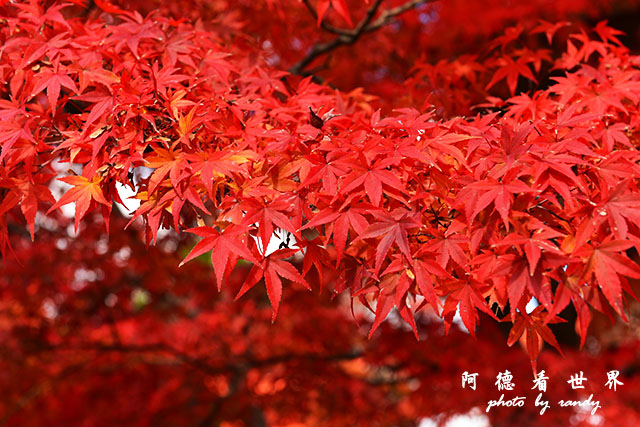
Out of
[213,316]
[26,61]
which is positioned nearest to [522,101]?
[26,61]

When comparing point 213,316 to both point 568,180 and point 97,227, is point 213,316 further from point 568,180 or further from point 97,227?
point 568,180

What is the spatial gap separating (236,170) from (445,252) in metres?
0.65

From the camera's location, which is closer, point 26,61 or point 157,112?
point 157,112

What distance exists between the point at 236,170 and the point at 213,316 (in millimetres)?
4884

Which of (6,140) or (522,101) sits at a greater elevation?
(522,101)

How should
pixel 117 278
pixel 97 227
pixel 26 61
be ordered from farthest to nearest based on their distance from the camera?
pixel 117 278 < pixel 97 227 < pixel 26 61

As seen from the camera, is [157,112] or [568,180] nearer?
[568,180]

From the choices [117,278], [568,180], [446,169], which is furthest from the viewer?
[117,278]

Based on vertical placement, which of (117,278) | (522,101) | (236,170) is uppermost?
(522,101)

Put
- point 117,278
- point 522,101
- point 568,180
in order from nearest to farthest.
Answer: point 568,180 < point 522,101 < point 117,278

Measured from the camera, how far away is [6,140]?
172cm

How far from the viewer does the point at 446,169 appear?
1.62 metres

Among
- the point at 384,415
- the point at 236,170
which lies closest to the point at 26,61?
the point at 236,170

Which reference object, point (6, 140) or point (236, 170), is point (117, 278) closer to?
point (6, 140)
